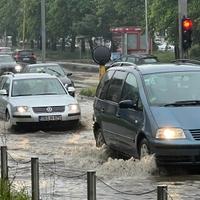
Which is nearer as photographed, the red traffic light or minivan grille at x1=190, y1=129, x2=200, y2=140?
minivan grille at x1=190, y1=129, x2=200, y2=140

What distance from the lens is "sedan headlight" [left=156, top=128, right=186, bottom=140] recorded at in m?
10.2

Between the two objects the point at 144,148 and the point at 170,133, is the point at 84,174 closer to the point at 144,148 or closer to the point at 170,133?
the point at 144,148

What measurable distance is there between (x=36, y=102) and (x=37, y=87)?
5.15ft

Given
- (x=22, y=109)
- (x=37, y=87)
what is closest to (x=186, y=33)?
(x=37, y=87)

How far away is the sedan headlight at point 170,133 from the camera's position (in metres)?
10.2

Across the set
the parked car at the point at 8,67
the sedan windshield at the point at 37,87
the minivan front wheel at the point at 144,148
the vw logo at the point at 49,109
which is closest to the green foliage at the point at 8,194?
the minivan front wheel at the point at 144,148

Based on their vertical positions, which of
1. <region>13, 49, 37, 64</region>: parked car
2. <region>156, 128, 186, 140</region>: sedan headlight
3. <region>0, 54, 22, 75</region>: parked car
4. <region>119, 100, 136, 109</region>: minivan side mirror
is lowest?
<region>13, 49, 37, 64</region>: parked car

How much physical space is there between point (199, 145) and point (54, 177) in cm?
217

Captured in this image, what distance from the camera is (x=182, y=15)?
2388 cm

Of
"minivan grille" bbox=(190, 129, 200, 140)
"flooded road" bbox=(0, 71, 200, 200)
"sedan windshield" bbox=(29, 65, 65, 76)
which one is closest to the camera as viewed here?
"flooded road" bbox=(0, 71, 200, 200)

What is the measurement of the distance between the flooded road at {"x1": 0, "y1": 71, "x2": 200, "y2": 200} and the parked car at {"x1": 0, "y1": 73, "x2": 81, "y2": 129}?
1.72 meters

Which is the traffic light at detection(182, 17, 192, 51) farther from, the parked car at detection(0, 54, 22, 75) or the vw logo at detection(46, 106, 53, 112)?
the parked car at detection(0, 54, 22, 75)

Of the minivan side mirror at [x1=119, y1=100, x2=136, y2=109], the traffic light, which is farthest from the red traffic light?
the minivan side mirror at [x1=119, y1=100, x2=136, y2=109]

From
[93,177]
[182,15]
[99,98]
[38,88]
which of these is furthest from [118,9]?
[93,177]
